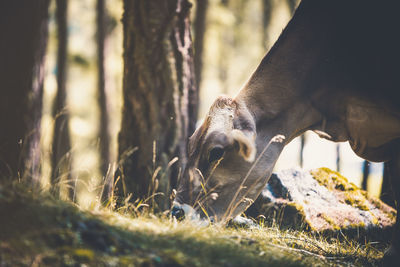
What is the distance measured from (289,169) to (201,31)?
542 centimetres

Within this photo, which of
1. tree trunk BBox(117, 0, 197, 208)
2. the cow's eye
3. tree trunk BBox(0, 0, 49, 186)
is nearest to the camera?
the cow's eye

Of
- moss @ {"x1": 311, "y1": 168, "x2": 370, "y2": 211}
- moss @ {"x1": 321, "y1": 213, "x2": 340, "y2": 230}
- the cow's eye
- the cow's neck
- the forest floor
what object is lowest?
moss @ {"x1": 321, "y1": 213, "x2": 340, "y2": 230}

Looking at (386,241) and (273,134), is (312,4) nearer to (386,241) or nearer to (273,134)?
(273,134)

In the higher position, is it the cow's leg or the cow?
the cow

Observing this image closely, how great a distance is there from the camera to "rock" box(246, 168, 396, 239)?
4.99 m

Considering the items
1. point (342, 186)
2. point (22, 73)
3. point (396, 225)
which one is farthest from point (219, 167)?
point (22, 73)

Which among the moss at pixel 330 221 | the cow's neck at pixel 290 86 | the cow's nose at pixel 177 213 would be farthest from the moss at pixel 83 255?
the moss at pixel 330 221

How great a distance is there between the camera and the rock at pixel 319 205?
499cm

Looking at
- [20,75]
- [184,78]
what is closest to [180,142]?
[184,78]

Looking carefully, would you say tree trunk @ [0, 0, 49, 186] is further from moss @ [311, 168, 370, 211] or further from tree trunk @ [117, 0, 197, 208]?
moss @ [311, 168, 370, 211]

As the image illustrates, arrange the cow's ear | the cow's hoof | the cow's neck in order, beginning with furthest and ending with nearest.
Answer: the cow's neck < the cow's ear < the cow's hoof

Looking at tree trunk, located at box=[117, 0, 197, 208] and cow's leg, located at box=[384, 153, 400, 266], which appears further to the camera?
tree trunk, located at box=[117, 0, 197, 208]

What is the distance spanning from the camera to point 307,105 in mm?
4602

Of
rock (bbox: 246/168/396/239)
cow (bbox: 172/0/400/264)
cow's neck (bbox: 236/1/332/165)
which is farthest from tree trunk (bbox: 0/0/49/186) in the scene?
rock (bbox: 246/168/396/239)
